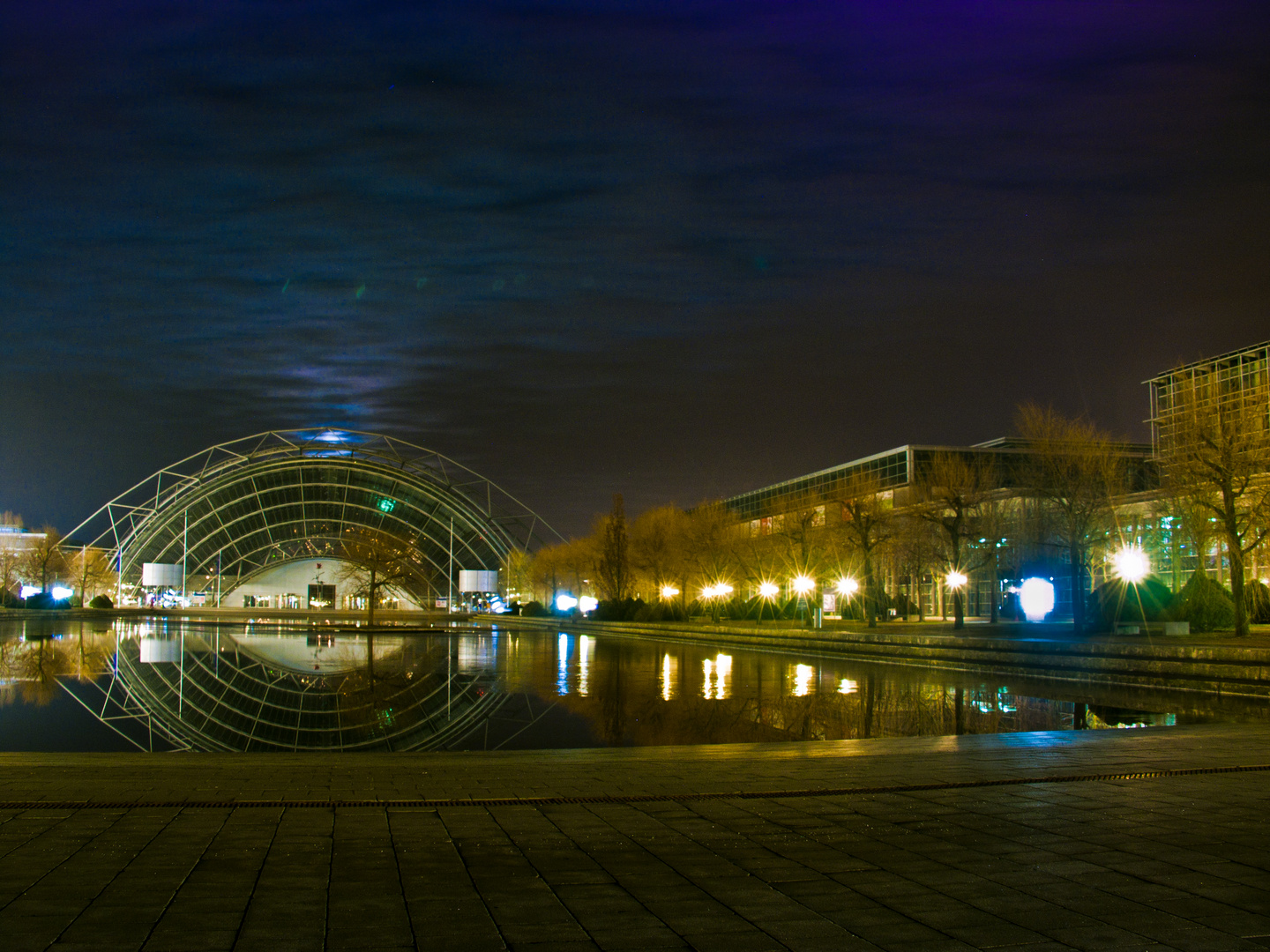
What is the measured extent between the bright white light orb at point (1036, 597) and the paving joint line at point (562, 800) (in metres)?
41.4

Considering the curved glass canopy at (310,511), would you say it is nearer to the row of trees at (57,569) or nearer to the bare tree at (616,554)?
the row of trees at (57,569)

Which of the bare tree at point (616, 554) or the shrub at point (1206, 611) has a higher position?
the bare tree at point (616, 554)

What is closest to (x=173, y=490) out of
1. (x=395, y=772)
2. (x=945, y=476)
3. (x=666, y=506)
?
(x=666, y=506)

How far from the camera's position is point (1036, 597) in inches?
1907

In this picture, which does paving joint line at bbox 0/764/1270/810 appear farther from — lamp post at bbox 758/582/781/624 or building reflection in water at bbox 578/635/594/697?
lamp post at bbox 758/582/781/624

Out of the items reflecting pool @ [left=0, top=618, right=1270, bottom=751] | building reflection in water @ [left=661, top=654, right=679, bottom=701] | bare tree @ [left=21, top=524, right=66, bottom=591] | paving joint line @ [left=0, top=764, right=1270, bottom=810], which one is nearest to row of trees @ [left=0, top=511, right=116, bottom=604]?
bare tree @ [left=21, top=524, right=66, bottom=591]

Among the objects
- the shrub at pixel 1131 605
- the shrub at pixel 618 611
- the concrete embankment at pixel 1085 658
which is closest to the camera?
the concrete embankment at pixel 1085 658

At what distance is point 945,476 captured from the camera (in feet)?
Answer: 164

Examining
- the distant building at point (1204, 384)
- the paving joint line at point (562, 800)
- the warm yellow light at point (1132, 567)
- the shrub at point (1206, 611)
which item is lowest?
the paving joint line at point (562, 800)

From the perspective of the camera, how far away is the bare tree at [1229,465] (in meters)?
32.8

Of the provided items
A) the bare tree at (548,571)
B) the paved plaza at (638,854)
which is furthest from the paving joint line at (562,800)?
the bare tree at (548,571)

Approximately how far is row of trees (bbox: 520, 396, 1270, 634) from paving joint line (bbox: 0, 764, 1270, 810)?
27.7 meters

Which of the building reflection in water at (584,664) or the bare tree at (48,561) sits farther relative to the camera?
the bare tree at (48,561)

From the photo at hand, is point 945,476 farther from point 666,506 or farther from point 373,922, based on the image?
point 373,922
